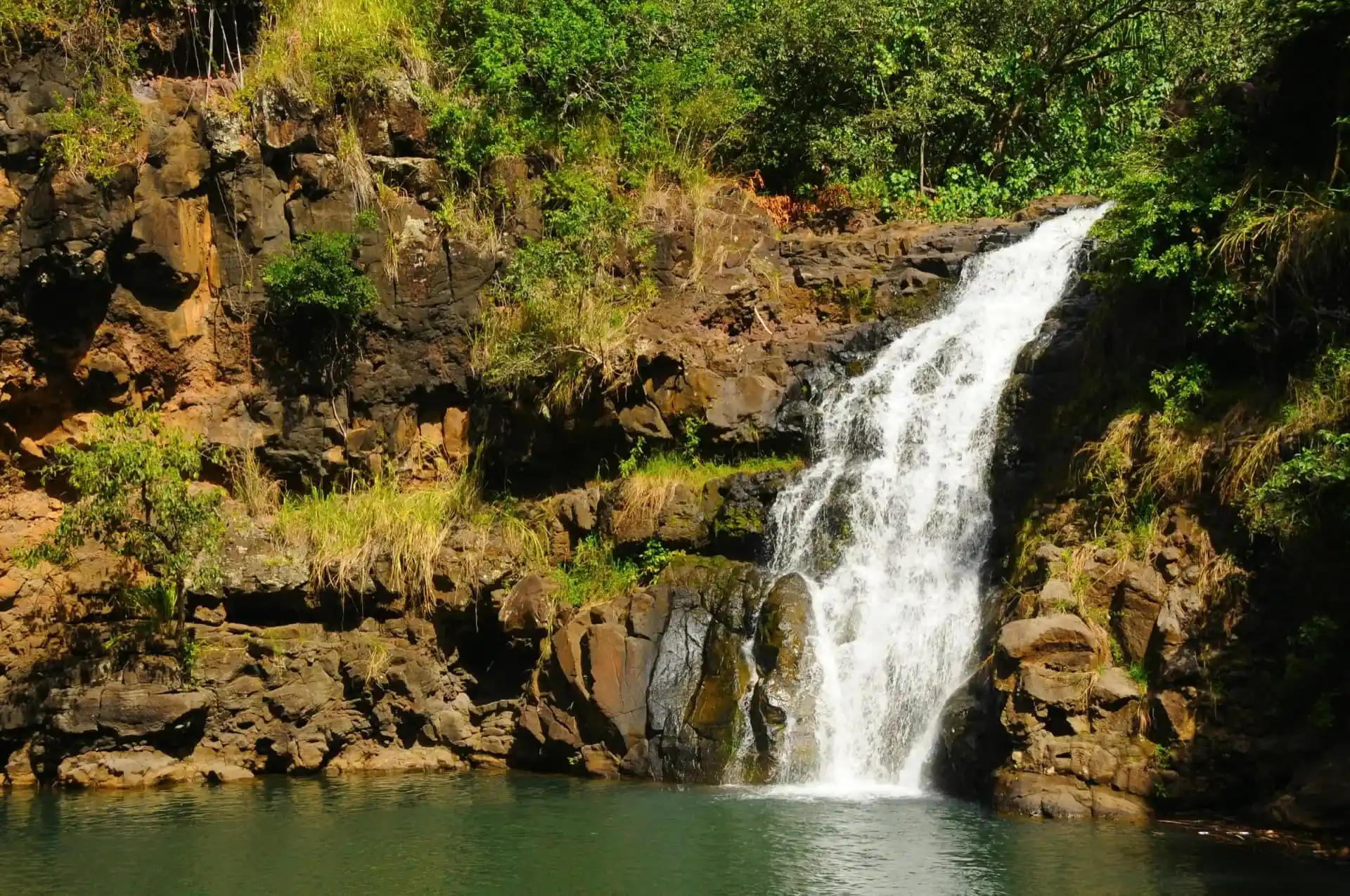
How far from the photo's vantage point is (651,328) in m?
20.6

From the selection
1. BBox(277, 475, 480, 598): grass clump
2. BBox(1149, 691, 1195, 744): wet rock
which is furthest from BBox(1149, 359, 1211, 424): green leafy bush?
BBox(277, 475, 480, 598): grass clump

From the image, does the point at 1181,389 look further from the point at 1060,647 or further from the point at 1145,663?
the point at 1060,647

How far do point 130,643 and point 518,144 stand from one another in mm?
10545

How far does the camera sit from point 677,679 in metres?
17.3

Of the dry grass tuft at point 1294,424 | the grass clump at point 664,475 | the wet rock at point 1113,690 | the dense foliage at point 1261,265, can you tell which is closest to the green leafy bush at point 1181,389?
the dense foliage at point 1261,265

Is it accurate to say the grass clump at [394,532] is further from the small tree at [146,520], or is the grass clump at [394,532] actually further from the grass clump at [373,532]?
the small tree at [146,520]

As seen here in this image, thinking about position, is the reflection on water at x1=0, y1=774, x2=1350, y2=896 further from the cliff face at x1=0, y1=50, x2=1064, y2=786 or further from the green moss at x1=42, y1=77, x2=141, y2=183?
the green moss at x1=42, y1=77, x2=141, y2=183

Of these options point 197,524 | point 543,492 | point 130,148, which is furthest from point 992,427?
point 130,148

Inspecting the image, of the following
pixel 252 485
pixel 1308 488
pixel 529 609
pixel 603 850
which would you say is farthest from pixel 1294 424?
pixel 252 485

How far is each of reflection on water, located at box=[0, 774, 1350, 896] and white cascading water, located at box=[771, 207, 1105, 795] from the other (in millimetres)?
1388

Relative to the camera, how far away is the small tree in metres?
18.2

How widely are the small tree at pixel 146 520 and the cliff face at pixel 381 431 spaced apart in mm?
456

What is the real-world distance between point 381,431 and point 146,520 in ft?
14.3

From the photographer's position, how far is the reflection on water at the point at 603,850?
37.4 ft
